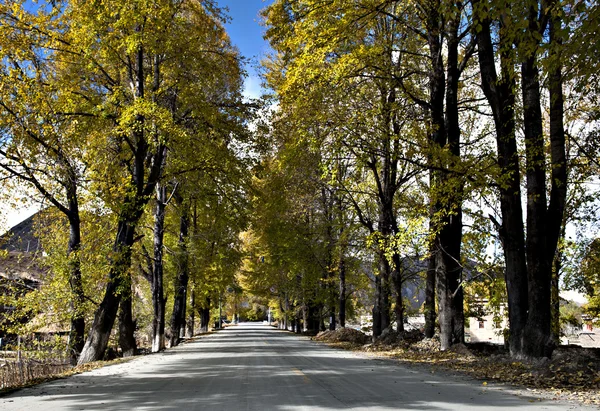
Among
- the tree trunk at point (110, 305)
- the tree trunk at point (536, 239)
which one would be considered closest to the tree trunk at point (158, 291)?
the tree trunk at point (110, 305)

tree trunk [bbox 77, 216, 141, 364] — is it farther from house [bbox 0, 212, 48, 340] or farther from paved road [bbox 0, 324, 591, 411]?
paved road [bbox 0, 324, 591, 411]

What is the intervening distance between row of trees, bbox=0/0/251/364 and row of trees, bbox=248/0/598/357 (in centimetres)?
269

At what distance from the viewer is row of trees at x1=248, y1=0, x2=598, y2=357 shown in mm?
11638

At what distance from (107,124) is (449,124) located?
11.2m

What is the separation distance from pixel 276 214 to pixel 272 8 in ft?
47.6

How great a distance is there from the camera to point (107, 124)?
702 inches

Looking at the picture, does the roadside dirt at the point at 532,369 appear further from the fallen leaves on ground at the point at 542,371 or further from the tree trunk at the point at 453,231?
the tree trunk at the point at 453,231

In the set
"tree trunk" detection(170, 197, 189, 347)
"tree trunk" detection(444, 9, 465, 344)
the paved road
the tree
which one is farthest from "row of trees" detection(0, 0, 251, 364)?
"tree trunk" detection(444, 9, 465, 344)

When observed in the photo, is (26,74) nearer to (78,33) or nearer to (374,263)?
(78,33)

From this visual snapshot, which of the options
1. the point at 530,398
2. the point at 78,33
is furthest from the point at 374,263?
the point at 530,398

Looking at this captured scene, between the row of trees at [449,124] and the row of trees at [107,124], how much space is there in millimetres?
2686

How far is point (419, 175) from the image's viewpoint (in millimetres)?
25328

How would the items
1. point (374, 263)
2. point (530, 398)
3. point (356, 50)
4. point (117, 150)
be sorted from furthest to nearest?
point (374, 263), point (117, 150), point (356, 50), point (530, 398)

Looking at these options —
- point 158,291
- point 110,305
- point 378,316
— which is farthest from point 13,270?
point 378,316
